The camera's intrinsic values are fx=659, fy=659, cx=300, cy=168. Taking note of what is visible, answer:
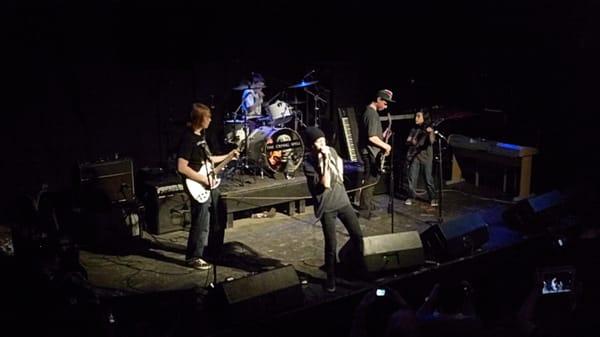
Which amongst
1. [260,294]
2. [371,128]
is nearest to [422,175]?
[371,128]

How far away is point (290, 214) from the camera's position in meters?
10.3

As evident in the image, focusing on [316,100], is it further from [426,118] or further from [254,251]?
[254,251]

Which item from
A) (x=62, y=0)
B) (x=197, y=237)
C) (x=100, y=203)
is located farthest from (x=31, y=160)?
(x=197, y=237)

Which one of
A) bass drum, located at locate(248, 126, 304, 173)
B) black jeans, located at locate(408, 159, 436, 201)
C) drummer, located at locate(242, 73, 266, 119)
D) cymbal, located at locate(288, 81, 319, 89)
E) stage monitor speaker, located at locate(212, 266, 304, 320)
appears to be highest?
cymbal, located at locate(288, 81, 319, 89)

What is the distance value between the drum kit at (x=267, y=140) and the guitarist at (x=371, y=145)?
121cm

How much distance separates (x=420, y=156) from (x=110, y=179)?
481 cm

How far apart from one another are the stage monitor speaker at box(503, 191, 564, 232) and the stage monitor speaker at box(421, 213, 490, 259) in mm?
1318

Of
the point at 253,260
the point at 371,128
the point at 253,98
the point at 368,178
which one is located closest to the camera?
the point at 253,260

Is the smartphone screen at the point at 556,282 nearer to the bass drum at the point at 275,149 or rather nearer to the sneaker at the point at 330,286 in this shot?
the sneaker at the point at 330,286

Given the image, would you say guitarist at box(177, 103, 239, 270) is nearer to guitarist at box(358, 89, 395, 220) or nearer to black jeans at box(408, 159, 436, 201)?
guitarist at box(358, 89, 395, 220)

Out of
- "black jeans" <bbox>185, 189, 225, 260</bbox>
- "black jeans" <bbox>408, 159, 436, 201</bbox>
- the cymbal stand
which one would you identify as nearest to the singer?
"black jeans" <bbox>185, 189, 225, 260</bbox>

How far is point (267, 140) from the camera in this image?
10453 mm

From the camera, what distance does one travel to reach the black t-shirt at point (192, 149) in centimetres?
742

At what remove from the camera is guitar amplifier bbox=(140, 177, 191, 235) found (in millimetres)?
9297
